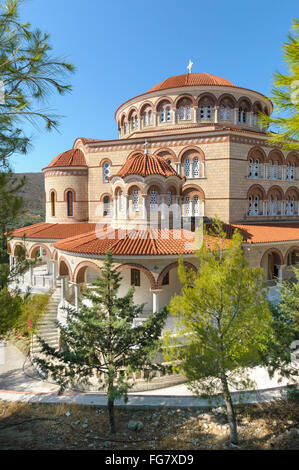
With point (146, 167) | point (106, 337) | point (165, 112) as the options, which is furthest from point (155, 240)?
point (165, 112)

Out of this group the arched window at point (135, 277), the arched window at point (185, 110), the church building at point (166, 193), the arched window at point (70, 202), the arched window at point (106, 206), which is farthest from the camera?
the arched window at point (70, 202)

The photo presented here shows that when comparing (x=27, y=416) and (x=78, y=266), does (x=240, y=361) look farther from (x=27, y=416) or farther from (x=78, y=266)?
(x=78, y=266)

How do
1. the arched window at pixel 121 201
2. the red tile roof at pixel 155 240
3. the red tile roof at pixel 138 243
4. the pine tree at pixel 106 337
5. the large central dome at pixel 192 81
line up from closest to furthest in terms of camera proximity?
the pine tree at pixel 106 337, the red tile roof at pixel 138 243, the red tile roof at pixel 155 240, the arched window at pixel 121 201, the large central dome at pixel 192 81

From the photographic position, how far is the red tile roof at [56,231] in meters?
20.0

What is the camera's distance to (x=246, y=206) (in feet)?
61.7

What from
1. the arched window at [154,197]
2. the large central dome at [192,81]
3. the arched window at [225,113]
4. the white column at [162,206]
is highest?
the large central dome at [192,81]

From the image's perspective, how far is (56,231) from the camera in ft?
68.2

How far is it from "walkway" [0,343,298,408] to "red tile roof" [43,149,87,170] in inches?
633

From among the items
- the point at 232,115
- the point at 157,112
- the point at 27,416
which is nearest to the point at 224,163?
the point at 232,115

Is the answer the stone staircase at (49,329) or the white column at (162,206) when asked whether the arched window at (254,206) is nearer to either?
the white column at (162,206)

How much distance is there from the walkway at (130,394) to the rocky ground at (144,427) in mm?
379

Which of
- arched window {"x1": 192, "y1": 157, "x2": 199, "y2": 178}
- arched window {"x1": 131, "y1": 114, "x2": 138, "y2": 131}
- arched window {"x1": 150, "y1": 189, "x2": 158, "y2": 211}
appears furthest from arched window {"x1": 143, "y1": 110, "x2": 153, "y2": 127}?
arched window {"x1": 150, "y1": 189, "x2": 158, "y2": 211}

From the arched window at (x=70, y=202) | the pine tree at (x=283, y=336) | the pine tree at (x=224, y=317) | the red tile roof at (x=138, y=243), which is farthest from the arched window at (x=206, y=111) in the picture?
the pine tree at (x=224, y=317)

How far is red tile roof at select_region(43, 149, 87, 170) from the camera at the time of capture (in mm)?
23156
